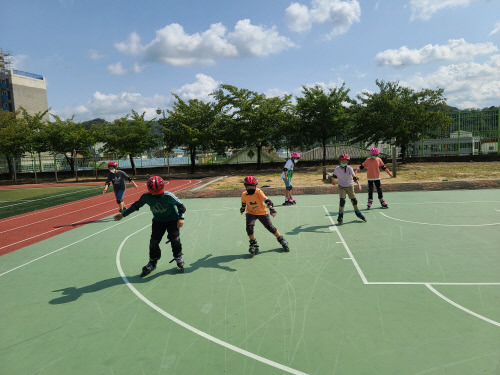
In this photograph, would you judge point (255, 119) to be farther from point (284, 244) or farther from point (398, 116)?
point (284, 244)

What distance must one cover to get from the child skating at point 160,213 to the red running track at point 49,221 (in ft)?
17.5

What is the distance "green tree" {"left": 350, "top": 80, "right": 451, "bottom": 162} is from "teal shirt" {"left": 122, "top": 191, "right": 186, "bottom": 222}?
2202 centimetres

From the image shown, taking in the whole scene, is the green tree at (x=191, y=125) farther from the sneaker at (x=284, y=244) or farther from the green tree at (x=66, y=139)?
the sneaker at (x=284, y=244)

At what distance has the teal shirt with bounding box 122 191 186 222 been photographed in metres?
6.28

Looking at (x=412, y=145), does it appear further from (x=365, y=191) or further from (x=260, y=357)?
(x=260, y=357)

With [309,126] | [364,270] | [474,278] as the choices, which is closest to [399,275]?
[364,270]

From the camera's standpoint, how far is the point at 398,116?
24.6 metres

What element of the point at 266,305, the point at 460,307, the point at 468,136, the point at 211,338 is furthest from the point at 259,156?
the point at 211,338

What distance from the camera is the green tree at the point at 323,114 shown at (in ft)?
88.1

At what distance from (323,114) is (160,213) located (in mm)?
23368

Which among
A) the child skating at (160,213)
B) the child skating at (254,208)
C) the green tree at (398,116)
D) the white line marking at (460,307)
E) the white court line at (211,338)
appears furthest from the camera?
the green tree at (398,116)

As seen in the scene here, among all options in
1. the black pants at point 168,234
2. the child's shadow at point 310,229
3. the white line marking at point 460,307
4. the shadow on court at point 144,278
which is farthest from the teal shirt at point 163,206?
the white line marking at point 460,307

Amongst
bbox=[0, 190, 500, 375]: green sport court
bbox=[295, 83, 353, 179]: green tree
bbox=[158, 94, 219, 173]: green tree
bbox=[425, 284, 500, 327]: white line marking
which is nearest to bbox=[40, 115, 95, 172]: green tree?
bbox=[158, 94, 219, 173]: green tree

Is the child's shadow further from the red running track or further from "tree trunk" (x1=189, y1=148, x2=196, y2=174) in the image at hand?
"tree trunk" (x1=189, y1=148, x2=196, y2=174)
